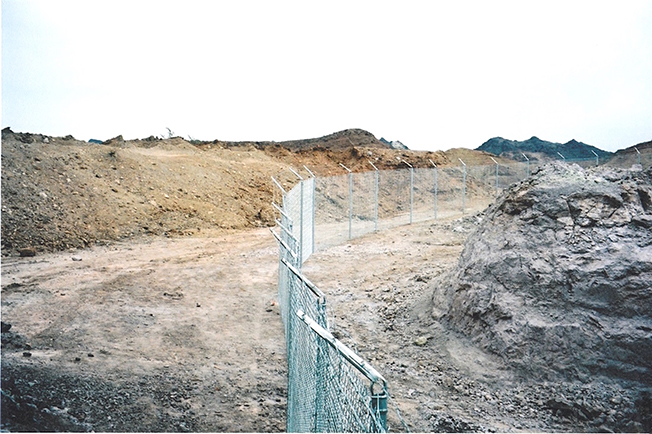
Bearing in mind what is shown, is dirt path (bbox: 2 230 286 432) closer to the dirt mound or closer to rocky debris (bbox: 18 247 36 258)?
rocky debris (bbox: 18 247 36 258)

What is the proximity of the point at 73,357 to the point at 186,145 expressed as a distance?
2285cm

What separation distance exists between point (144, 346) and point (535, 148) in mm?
57695

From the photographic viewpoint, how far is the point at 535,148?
58.7 meters

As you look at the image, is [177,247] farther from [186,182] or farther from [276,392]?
[276,392]

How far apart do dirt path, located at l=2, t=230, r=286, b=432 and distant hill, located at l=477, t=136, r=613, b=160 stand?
49224mm

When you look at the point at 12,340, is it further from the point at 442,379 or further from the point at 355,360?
the point at 355,360

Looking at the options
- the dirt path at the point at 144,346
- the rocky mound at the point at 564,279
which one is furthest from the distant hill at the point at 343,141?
the rocky mound at the point at 564,279

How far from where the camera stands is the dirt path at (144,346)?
205 inches

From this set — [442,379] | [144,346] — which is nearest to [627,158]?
[442,379]

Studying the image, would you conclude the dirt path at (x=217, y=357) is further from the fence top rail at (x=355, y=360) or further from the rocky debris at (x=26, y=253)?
the fence top rail at (x=355, y=360)

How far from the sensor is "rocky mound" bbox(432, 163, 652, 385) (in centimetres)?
608

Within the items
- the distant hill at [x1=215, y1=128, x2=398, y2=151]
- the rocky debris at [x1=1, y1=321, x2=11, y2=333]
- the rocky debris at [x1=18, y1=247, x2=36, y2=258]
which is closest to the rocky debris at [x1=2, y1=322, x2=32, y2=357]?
the rocky debris at [x1=1, y1=321, x2=11, y2=333]

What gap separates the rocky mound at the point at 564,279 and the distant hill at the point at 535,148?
49.6 m

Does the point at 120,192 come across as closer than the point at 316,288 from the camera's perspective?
No
